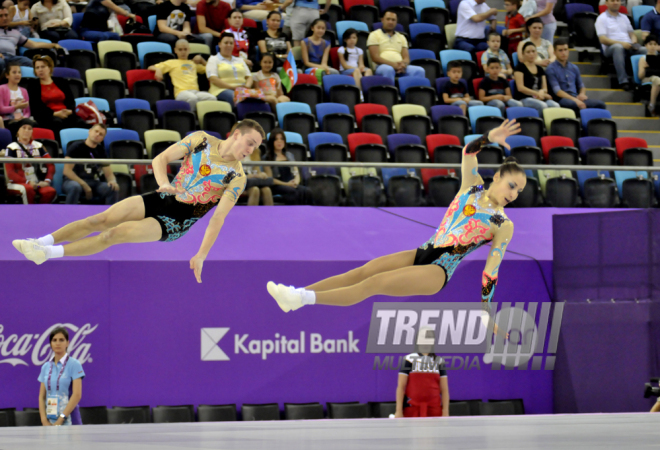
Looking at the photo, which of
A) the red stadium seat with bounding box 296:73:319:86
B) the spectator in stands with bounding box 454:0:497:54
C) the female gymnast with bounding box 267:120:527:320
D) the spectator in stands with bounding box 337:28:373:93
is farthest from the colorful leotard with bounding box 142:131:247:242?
the spectator in stands with bounding box 454:0:497:54

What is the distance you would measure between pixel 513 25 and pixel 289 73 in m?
5.02

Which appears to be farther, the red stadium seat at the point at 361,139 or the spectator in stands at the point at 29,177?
the red stadium seat at the point at 361,139

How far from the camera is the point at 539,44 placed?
13.8m

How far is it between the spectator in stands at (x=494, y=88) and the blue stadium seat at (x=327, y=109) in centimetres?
240

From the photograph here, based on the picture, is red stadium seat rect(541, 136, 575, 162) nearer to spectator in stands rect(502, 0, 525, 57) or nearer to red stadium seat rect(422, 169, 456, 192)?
red stadium seat rect(422, 169, 456, 192)

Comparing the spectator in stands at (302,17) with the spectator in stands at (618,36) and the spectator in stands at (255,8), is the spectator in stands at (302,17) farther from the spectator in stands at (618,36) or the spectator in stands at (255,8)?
the spectator in stands at (618,36)

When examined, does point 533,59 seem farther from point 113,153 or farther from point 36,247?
point 36,247

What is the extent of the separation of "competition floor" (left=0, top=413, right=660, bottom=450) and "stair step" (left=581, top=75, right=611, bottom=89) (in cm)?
1031

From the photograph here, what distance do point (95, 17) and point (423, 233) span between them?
6.27 m

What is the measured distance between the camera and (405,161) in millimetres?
10781

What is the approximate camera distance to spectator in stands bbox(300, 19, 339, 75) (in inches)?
495

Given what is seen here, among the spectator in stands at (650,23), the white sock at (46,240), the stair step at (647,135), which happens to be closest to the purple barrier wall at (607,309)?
the stair step at (647,135)

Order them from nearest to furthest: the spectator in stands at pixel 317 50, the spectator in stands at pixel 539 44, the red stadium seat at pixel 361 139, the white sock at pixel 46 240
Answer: the white sock at pixel 46 240 → the red stadium seat at pixel 361 139 → the spectator in stands at pixel 317 50 → the spectator in stands at pixel 539 44

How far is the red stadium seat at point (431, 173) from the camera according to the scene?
9.55 m
